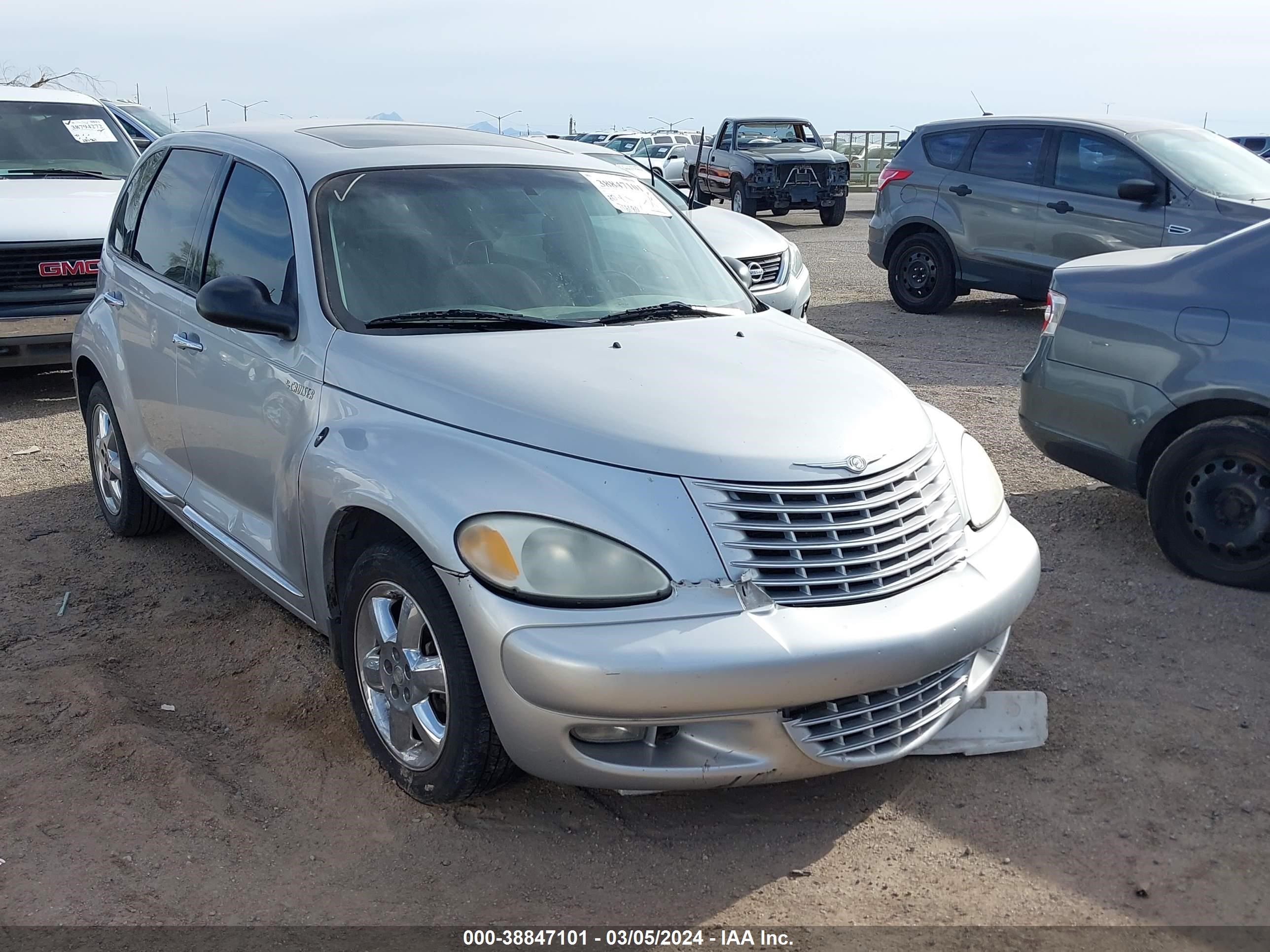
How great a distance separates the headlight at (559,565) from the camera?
9.55 ft

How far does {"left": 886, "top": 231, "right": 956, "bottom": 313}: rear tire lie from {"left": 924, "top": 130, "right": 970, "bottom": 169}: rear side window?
669 mm

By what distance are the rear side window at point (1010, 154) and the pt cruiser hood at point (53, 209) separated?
287 inches

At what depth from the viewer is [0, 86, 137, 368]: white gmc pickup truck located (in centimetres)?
798

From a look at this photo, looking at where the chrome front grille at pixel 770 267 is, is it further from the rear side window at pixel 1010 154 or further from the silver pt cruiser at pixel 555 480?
the silver pt cruiser at pixel 555 480

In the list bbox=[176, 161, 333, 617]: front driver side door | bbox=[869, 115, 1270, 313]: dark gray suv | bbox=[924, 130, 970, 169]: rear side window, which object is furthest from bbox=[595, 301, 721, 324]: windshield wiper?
bbox=[924, 130, 970, 169]: rear side window

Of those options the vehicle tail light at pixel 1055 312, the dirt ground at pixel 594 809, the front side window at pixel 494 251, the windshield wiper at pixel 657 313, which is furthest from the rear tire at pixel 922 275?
the windshield wiper at pixel 657 313

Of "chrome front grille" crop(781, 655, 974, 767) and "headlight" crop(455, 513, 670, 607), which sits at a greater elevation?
"headlight" crop(455, 513, 670, 607)

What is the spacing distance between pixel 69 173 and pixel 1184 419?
310 inches

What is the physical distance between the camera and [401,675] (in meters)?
3.34

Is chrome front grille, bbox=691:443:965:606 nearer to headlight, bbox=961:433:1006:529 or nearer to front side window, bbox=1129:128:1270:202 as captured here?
headlight, bbox=961:433:1006:529

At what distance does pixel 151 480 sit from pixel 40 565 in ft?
2.67

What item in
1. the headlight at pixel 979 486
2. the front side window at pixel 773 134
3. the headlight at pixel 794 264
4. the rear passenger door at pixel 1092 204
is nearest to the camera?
the headlight at pixel 979 486

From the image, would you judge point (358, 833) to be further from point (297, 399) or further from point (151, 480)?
point (151, 480)

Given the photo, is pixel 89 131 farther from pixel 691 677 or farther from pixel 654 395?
pixel 691 677
